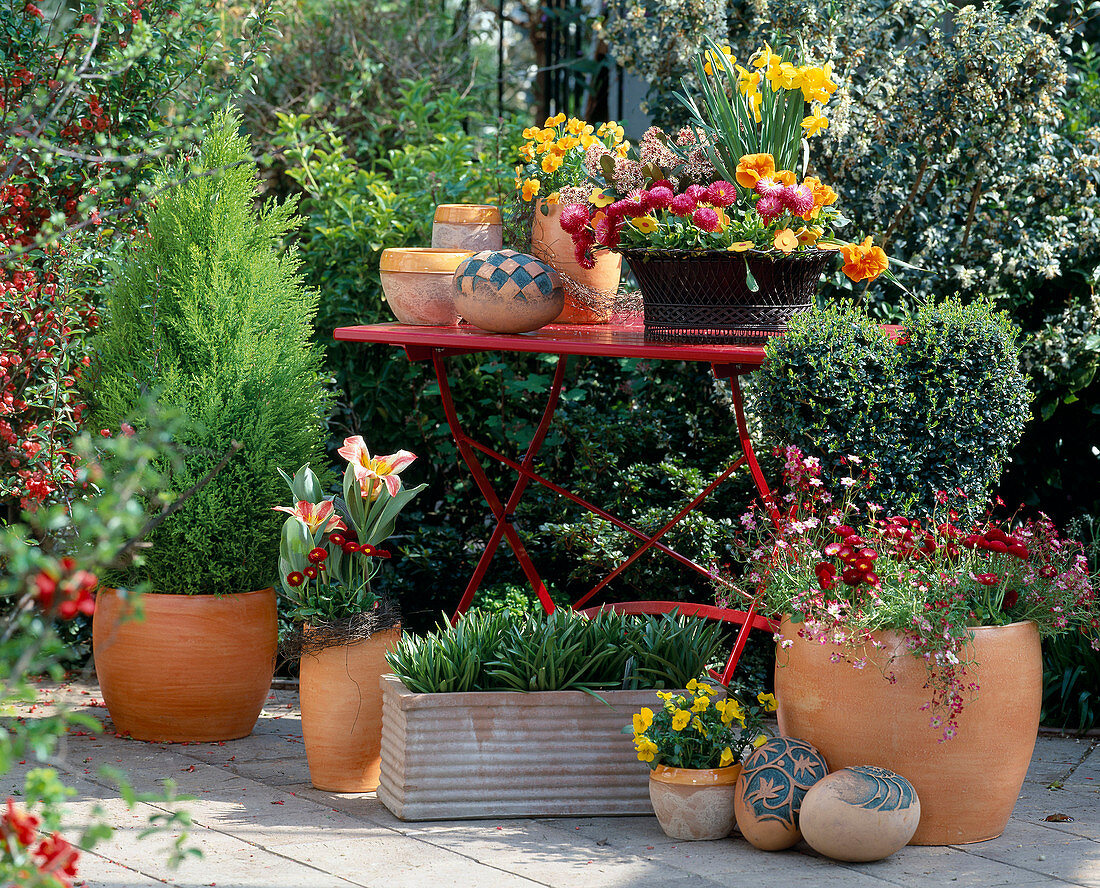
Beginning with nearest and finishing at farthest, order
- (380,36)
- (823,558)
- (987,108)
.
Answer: (823,558)
(987,108)
(380,36)

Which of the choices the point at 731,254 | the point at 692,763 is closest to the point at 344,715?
the point at 692,763

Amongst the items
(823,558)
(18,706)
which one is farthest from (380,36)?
(823,558)

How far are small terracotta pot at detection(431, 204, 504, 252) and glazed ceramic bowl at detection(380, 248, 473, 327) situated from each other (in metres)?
0.09

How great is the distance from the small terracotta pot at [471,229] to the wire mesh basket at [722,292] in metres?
0.68

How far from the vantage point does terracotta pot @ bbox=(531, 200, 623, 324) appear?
3.74m

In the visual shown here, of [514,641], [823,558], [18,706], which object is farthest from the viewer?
[18,706]

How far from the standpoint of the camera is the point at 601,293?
150 inches

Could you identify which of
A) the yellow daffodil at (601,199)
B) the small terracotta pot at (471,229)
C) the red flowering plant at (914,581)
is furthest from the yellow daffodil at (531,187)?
the red flowering plant at (914,581)

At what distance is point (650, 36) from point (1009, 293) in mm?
1694

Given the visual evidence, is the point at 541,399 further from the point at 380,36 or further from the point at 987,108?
the point at 380,36

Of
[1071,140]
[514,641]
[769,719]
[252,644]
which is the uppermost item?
[1071,140]

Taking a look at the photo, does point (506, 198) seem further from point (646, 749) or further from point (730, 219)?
point (646, 749)

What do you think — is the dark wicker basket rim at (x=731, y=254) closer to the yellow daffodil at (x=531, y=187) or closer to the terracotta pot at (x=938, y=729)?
the yellow daffodil at (x=531, y=187)

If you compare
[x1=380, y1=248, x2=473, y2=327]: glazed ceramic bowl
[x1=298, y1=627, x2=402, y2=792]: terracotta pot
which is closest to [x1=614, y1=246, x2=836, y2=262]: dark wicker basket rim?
[x1=380, y1=248, x2=473, y2=327]: glazed ceramic bowl
